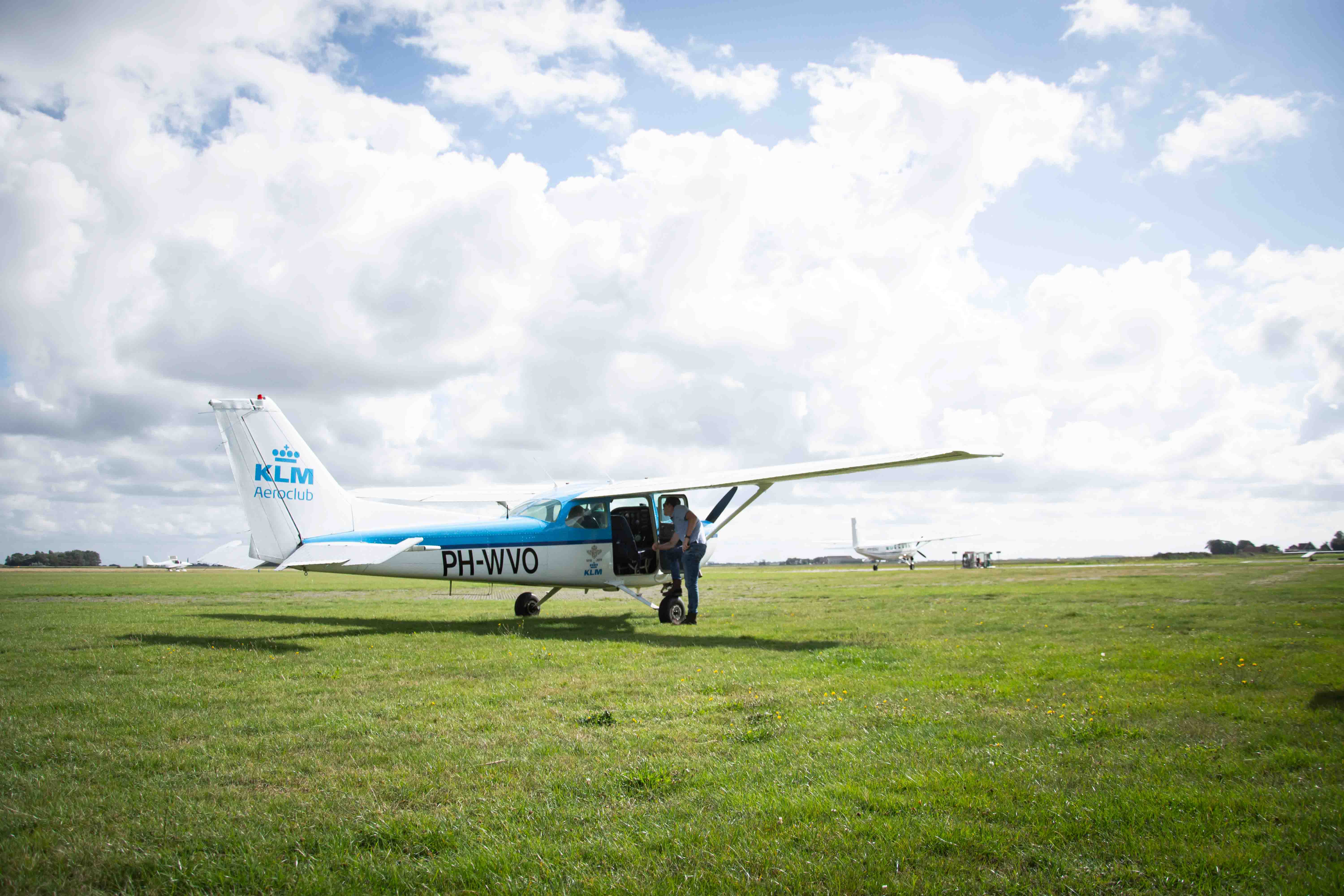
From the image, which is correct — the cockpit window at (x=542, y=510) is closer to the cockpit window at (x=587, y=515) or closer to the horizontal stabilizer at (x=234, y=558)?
the cockpit window at (x=587, y=515)

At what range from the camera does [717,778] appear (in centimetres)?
392

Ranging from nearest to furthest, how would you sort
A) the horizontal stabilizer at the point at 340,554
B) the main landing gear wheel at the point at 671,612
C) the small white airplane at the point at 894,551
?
the horizontal stabilizer at the point at 340,554, the main landing gear wheel at the point at 671,612, the small white airplane at the point at 894,551

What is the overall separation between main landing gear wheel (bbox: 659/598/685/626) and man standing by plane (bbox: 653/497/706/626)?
172mm

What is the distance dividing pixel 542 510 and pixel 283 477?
4.31 metres

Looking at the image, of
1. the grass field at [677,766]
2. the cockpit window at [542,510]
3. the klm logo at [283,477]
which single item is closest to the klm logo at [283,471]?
the klm logo at [283,477]

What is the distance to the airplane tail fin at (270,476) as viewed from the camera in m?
11.0

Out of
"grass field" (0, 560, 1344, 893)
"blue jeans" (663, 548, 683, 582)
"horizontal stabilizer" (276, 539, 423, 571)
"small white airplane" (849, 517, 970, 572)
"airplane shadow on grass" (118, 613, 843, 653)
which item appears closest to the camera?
"grass field" (0, 560, 1344, 893)

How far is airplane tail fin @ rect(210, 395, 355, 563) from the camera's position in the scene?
1100 centimetres

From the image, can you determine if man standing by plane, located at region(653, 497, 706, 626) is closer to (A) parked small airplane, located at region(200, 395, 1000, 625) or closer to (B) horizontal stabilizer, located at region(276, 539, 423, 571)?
(A) parked small airplane, located at region(200, 395, 1000, 625)

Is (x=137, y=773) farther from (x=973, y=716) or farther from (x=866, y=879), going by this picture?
(x=973, y=716)

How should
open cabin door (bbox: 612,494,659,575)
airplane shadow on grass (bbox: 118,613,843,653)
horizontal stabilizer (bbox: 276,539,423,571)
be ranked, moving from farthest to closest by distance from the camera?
1. open cabin door (bbox: 612,494,659,575)
2. horizontal stabilizer (bbox: 276,539,423,571)
3. airplane shadow on grass (bbox: 118,613,843,653)

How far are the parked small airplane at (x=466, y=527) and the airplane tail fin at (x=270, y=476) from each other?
0.6 inches

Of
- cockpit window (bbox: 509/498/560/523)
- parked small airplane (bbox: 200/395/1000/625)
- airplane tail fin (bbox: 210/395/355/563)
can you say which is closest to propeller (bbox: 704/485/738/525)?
parked small airplane (bbox: 200/395/1000/625)

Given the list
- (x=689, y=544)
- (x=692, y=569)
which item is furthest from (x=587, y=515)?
(x=692, y=569)
